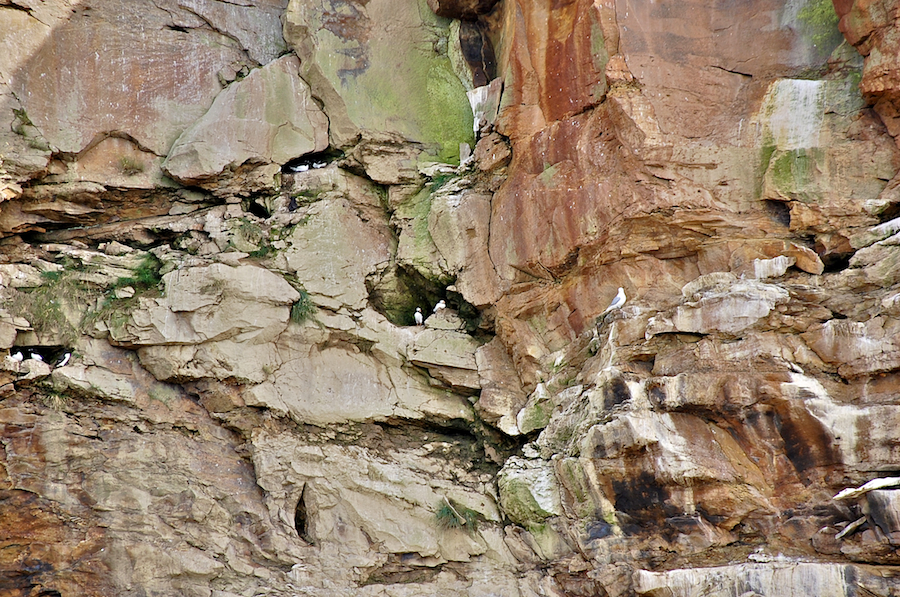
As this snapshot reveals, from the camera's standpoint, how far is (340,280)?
32.5 feet

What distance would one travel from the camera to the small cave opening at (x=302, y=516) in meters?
9.12

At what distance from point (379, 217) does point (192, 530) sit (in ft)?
14.4

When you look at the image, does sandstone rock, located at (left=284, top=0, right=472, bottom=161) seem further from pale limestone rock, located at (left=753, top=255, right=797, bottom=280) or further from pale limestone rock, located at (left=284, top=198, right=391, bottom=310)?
pale limestone rock, located at (left=753, top=255, right=797, bottom=280)

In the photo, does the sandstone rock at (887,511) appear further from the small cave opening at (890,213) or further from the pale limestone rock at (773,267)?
the small cave opening at (890,213)

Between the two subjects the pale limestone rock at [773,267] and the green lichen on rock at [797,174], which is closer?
the pale limestone rock at [773,267]

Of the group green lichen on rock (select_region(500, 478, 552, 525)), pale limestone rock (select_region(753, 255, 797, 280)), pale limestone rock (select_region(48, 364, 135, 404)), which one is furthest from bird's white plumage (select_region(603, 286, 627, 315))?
pale limestone rock (select_region(48, 364, 135, 404))

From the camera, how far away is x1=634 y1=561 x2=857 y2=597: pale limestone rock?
644 cm

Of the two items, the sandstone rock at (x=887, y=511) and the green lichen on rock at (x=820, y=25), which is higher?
the green lichen on rock at (x=820, y=25)

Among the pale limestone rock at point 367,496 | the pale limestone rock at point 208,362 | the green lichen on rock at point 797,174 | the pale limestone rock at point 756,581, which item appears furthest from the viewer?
the pale limestone rock at point 208,362

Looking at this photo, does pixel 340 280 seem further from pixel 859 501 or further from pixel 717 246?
pixel 859 501

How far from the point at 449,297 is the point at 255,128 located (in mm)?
3346

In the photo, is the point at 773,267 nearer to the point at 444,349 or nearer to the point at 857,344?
the point at 857,344

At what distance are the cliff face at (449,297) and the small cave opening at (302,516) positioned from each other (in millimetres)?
54

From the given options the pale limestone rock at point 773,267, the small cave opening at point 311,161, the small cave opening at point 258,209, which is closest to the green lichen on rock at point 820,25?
the pale limestone rock at point 773,267
